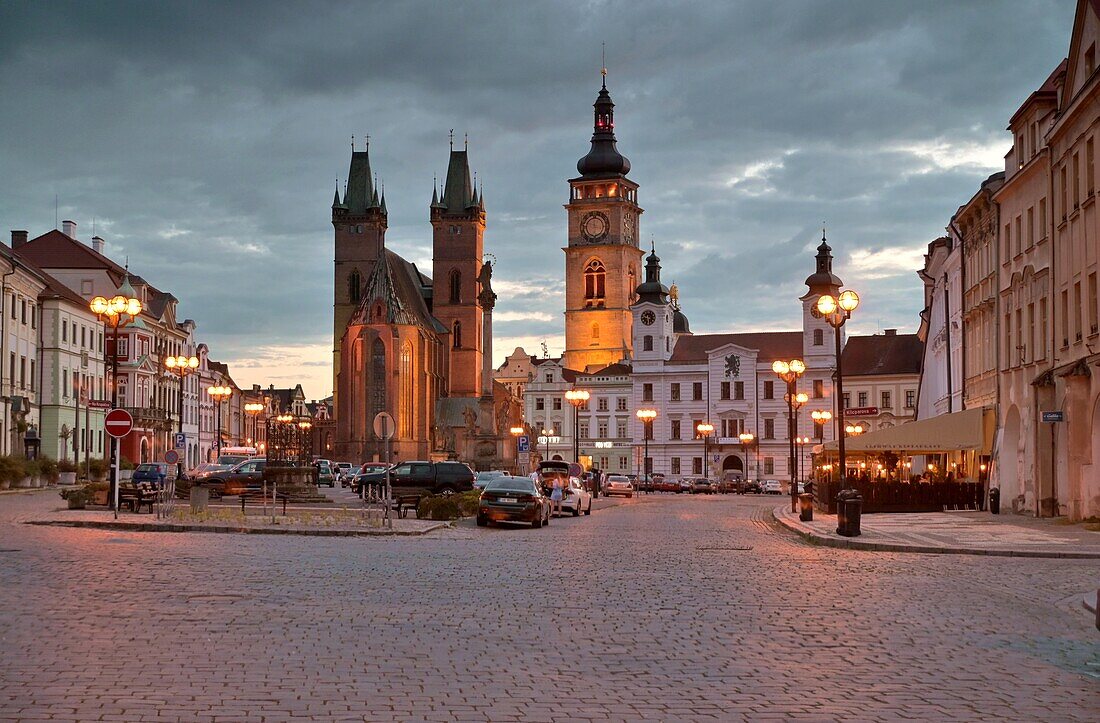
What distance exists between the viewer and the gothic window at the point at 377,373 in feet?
392

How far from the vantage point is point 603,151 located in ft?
536

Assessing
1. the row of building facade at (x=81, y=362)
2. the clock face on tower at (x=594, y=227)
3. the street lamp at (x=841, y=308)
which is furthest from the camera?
the clock face on tower at (x=594, y=227)

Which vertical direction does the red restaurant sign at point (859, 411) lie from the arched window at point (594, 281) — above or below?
below

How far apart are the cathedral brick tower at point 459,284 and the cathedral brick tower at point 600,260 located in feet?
83.6

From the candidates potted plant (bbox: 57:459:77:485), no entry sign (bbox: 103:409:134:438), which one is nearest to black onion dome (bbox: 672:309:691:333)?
potted plant (bbox: 57:459:77:485)

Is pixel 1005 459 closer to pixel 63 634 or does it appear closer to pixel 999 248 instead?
pixel 999 248

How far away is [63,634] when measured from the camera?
12188mm

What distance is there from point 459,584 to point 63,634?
624cm

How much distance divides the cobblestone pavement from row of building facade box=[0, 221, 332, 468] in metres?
39.2

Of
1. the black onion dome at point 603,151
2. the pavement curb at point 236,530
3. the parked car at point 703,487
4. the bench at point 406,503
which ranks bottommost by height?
the parked car at point 703,487

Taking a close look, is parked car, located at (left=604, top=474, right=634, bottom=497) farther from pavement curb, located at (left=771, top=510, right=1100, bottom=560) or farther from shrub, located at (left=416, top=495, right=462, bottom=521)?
pavement curb, located at (left=771, top=510, right=1100, bottom=560)

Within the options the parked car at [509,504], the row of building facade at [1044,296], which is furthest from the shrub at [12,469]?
the row of building facade at [1044,296]

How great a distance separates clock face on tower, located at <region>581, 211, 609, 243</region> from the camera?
160 metres

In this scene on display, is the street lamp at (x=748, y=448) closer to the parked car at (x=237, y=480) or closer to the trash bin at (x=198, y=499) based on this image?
the parked car at (x=237, y=480)
